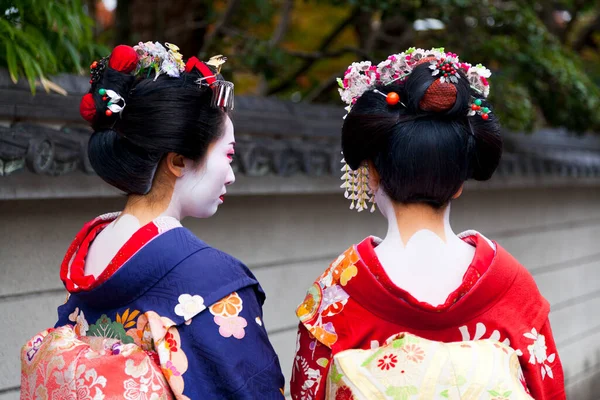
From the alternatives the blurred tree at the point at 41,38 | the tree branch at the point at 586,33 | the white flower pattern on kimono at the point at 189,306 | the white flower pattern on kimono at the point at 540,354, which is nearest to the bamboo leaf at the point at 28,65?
the blurred tree at the point at 41,38

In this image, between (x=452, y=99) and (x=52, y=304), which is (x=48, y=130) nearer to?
(x=52, y=304)

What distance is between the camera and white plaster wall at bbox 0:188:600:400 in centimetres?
355

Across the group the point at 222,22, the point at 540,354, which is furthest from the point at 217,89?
the point at 222,22

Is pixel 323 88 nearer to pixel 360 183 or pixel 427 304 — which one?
pixel 360 183

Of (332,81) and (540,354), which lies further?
(332,81)

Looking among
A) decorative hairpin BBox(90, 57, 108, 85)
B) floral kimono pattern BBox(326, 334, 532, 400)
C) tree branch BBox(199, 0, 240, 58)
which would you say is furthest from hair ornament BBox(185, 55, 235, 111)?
tree branch BBox(199, 0, 240, 58)

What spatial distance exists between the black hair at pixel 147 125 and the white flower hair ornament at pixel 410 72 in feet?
1.59

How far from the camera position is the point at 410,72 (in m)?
2.54

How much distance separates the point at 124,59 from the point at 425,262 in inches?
46.8

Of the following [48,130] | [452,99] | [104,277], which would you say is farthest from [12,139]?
[452,99]

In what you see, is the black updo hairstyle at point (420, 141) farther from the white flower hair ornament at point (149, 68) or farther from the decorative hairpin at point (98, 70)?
the decorative hairpin at point (98, 70)

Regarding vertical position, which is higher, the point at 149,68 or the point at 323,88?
the point at 149,68

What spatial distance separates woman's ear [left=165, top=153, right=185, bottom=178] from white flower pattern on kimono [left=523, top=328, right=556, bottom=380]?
128 centimetres

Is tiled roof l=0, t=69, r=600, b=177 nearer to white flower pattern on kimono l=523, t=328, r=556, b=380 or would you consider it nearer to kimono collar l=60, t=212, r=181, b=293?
kimono collar l=60, t=212, r=181, b=293
